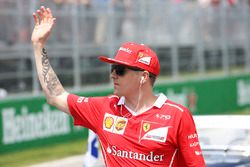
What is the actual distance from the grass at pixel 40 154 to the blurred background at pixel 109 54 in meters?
0.04

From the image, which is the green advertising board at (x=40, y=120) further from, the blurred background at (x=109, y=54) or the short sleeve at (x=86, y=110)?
the short sleeve at (x=86, y=110)

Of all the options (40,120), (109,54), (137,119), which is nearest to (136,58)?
(137,119)

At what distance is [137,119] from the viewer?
4.11 meters

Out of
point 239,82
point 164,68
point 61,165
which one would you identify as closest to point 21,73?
point 61,165

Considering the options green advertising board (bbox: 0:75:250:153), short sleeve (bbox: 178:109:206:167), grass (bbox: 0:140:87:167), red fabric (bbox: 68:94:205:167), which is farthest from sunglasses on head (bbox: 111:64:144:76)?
green advertising board (bbox: 0:75:250:153)

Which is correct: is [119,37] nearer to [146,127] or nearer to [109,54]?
[109,54]

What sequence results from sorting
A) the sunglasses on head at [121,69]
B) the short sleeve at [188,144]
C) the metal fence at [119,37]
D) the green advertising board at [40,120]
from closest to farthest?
the short sleeve at [188,144]
the sunglasses on head at [121,69]
the green advertising board at [40,120]
the metal fence at [119,37]

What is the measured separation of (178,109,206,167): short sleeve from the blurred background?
8.19m

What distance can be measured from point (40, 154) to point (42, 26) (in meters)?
8.83

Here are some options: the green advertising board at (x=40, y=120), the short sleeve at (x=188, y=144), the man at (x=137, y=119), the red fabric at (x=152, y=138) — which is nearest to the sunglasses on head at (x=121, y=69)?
the man at (x=137, y=119)

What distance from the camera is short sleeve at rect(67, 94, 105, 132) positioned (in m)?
4.29

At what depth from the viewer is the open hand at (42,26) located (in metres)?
4.32

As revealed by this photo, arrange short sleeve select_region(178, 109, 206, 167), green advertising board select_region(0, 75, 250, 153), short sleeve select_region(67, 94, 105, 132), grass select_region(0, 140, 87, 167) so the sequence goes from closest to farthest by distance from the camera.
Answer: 1. short sleeve select_region(178, 109, 206, 167)
2. short sleeve select_region(67, 94, 105, 132)
3. grass select_region(0, 140, 87, 167)
4. green advertising board select_region(0, 75, 250, 153)

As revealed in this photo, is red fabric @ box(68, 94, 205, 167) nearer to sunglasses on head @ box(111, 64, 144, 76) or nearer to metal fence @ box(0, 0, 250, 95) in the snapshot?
sunglasses on head @ box(111, 64, 144, 76)
